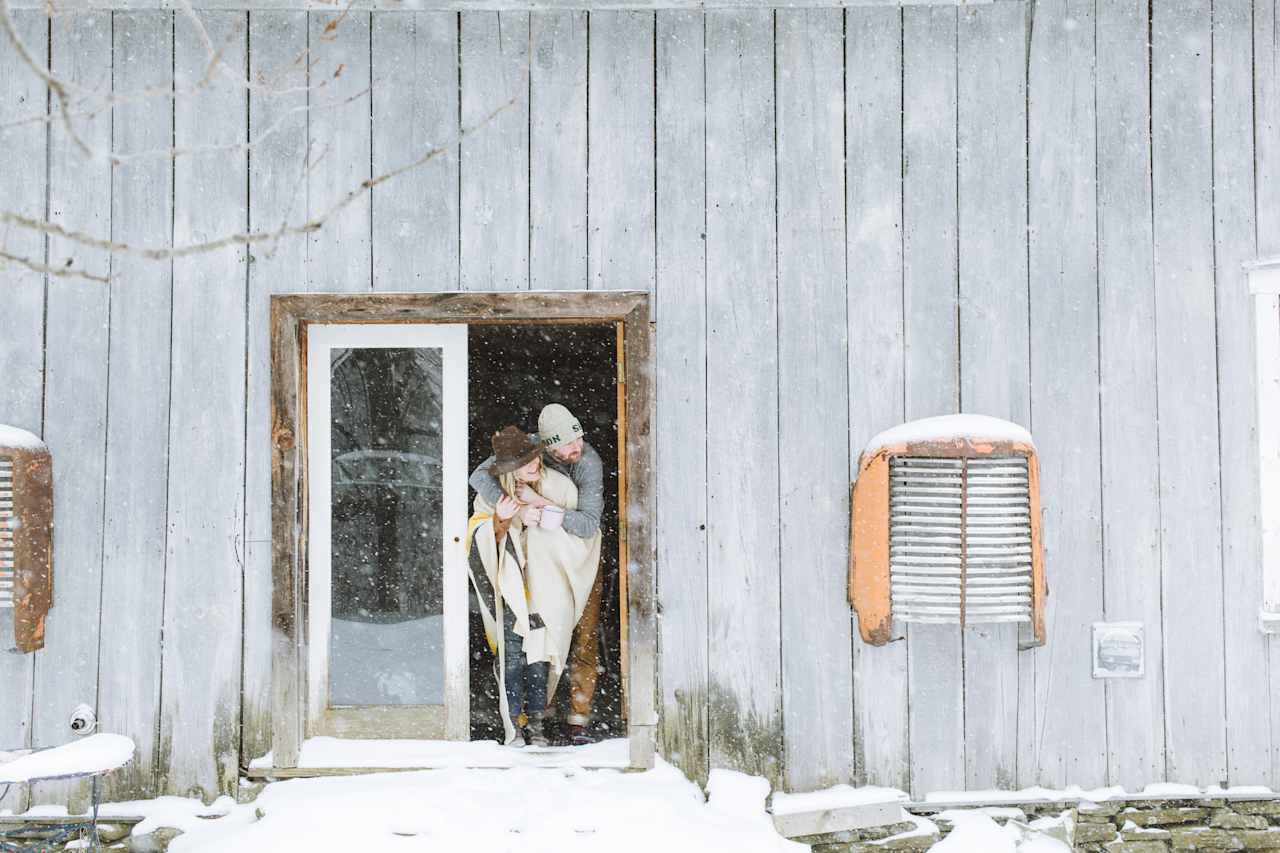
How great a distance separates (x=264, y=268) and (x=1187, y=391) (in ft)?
11.5

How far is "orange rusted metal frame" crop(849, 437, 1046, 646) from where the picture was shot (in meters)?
3.67

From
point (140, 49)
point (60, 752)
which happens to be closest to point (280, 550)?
point (60, 752)

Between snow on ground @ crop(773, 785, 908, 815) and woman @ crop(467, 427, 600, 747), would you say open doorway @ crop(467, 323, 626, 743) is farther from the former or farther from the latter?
snow on ground @ crop(773, 785, 908, 815)

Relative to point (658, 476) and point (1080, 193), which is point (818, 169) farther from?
point (658, 476)

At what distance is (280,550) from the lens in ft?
12.7

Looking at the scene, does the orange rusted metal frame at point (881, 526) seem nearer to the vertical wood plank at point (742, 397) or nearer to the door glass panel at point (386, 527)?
the vertical wood plank at point (742, 397)

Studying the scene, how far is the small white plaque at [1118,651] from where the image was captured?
3.92m

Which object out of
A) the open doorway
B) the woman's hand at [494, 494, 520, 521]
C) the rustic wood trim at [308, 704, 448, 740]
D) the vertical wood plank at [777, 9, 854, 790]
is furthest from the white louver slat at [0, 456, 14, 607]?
the vertical wood plank at [777, 9, 854, 790]

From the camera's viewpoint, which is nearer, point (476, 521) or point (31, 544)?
point (31, 544)

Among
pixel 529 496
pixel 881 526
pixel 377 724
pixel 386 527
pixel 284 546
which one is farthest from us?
pixel 529 496

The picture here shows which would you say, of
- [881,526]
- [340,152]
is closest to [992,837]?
[881,526]

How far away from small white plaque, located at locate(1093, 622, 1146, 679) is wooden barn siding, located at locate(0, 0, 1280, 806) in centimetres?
6

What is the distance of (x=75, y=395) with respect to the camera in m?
3.94

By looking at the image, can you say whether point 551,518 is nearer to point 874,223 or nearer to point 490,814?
point 490,814
